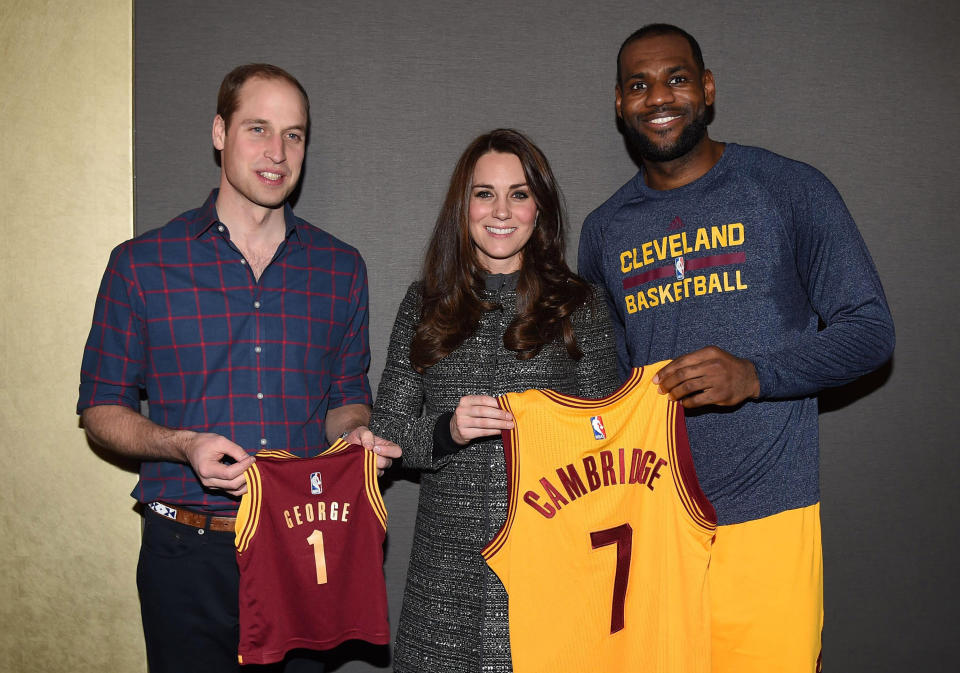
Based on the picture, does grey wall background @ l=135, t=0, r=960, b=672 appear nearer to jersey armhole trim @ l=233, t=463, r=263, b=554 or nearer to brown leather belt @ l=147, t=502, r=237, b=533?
brown leather belt @ l=147, t=502, r=237, b=533

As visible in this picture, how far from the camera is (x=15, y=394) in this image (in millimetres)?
2684

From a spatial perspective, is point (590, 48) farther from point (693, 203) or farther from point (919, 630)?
point (919, 630)

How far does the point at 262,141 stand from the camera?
83.4 inches

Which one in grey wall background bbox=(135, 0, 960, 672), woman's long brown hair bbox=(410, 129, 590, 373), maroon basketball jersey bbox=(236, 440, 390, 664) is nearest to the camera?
maroon basketball jersey bbox=(236, 440, 390, 664)

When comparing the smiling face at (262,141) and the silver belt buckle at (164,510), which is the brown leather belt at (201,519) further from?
the smiling face at (262,141)

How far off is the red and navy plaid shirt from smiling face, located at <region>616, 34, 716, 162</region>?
1.15m

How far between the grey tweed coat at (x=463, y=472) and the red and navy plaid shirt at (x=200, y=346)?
1.02 ft

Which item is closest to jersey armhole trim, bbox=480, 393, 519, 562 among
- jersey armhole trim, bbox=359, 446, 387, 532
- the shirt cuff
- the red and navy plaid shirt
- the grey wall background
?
the shirt cuff

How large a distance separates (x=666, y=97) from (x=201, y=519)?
1800 millimetres

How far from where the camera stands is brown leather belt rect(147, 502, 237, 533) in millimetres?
2053

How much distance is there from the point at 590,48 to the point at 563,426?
1641mm

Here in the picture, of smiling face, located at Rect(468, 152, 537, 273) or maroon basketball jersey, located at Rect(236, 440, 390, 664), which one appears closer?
maroon basketball jersey, located at Rect(236, 440, 390, 664)

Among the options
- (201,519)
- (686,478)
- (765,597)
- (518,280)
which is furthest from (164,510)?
(765,597)

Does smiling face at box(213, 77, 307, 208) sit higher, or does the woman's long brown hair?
smiling face at box(213, 77, 307, 208)
